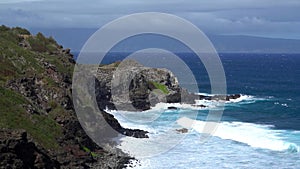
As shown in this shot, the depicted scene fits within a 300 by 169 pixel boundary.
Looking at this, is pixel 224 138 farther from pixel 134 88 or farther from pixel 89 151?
pixel 134 88

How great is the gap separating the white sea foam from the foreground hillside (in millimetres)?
14666

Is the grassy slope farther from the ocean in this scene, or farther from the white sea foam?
the white sea foam

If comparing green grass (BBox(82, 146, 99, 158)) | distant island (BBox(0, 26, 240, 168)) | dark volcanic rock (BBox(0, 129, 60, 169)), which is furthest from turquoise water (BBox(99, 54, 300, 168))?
dark volcanic rock (BBox(0, 129, 60, 169))

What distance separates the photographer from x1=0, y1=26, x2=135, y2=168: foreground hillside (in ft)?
110

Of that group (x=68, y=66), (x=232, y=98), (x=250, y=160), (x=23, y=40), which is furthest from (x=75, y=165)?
(x=232, y=98)

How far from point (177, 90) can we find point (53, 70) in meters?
40.5

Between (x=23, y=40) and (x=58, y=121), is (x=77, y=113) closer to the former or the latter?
(x=58, y=121)

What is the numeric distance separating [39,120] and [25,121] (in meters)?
2.42

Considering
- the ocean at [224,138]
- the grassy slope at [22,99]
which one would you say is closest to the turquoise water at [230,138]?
the ocean at [224,138]

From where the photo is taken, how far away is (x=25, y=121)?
39.8 m

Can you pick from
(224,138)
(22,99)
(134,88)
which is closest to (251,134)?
(224,138)

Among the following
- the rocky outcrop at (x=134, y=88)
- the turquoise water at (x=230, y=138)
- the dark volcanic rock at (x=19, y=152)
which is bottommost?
the turquoise water at (x=230, y=138)

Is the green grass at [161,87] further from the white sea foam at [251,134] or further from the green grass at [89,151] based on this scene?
the green grass at [89,151]

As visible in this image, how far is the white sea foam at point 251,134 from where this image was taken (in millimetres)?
52981
